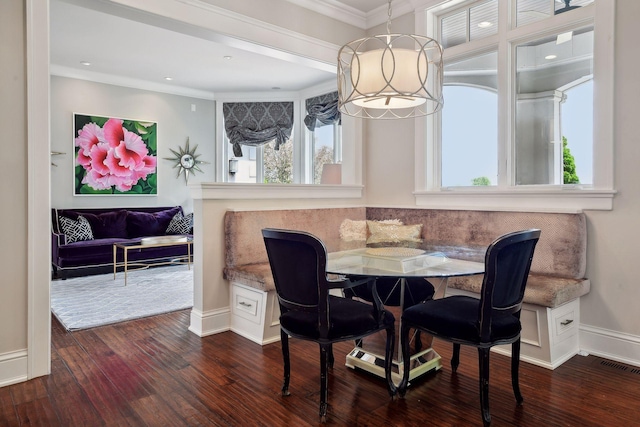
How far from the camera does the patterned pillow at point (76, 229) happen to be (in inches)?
219

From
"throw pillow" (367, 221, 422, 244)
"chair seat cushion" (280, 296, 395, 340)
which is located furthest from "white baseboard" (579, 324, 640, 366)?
"chair seat cushion" (280, 296, 395, 340)

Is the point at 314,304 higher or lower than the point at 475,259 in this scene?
lower

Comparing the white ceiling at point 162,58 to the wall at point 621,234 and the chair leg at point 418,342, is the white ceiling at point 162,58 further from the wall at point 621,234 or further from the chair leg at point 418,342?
the chair leg at point 418,342

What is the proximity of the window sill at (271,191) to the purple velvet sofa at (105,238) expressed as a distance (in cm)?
289

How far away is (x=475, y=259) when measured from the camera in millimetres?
2393

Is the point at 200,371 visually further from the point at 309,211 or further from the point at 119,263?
the point at 119,263

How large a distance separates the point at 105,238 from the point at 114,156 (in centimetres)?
131

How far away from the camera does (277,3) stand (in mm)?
3674

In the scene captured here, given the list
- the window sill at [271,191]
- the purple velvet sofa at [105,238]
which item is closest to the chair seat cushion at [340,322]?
the window sill at [271,191]

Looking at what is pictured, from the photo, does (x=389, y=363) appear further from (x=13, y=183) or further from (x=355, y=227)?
(x=13, y=183)

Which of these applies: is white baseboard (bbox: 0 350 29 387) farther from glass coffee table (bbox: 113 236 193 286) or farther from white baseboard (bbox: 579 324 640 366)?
white baseboard (bbox: 579 324 640 366)

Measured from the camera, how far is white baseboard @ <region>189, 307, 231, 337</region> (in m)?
3.23

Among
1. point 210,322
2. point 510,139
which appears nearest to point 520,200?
point 510,139

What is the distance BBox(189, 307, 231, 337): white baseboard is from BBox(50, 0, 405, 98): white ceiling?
2423 mm
